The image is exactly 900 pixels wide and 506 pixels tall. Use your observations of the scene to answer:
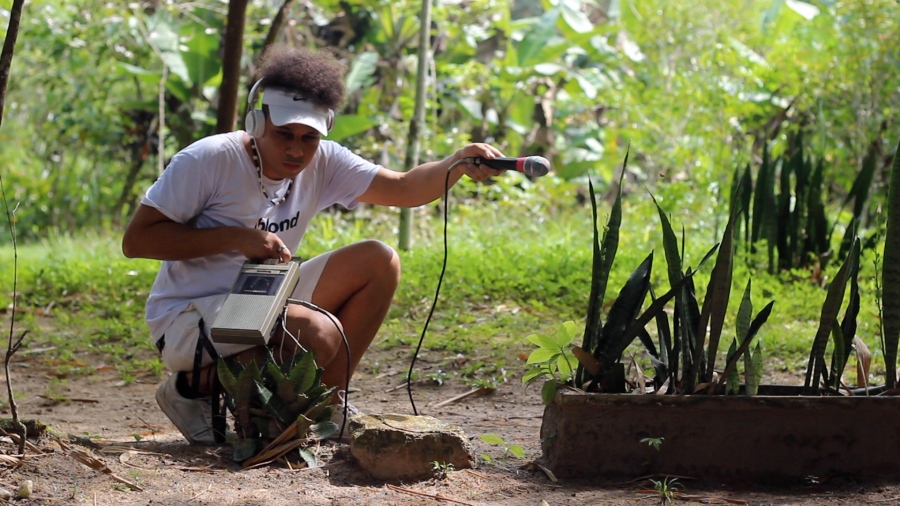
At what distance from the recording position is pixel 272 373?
275 cm

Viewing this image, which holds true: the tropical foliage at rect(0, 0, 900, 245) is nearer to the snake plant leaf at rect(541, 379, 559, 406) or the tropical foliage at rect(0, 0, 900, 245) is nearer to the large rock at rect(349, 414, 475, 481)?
the snake plant leaf at rect(541, 379, 559, 406)

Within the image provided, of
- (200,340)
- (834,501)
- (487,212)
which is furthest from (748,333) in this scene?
(487,212)

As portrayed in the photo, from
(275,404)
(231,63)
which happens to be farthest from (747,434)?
(231,63)

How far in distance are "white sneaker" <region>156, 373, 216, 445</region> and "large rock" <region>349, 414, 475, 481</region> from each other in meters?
0.65

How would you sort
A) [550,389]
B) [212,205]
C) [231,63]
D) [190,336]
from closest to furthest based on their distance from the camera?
[550,389] → [190,336] → [212,205] → [231,63]

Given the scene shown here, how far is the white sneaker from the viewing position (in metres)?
3.06

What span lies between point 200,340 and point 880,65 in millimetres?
6357

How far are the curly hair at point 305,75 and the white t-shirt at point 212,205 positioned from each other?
0.86 ft

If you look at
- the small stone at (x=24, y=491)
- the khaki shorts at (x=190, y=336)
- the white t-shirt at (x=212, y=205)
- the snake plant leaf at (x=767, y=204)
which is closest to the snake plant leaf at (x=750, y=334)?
the khaki shorts at (x=190, y=336)

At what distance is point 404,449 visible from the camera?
8.60 ft

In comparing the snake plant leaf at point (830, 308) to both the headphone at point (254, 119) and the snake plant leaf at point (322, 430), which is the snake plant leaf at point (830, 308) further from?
the headphone at point (254, 119)

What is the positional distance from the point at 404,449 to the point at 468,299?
3033mm

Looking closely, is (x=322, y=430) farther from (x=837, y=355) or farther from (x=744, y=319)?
(x=837, y=355)

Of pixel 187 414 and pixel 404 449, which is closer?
pixel 404 449
